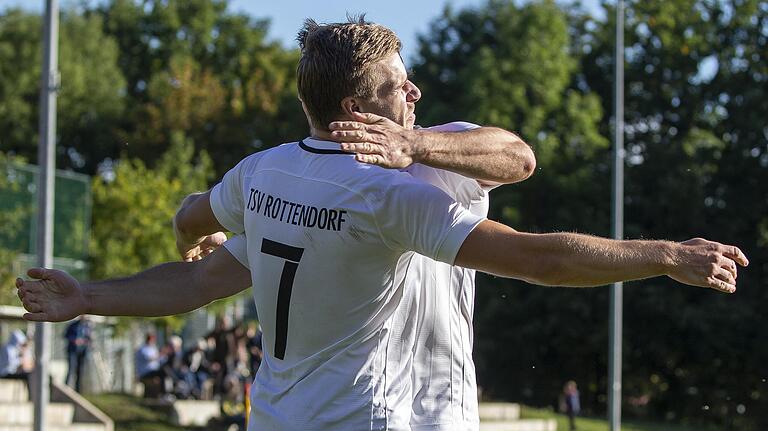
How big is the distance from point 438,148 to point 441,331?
1.85ft

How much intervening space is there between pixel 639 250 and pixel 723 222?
42.9 meters

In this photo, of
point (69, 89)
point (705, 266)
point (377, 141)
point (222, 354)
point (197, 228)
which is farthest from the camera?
point (69, 89)

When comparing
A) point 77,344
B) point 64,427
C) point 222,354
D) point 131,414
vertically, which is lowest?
point 131,414

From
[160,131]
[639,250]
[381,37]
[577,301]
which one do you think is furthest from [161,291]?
[160,131]

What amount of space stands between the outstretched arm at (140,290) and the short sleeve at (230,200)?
3.9 inches

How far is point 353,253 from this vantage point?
3.62 m

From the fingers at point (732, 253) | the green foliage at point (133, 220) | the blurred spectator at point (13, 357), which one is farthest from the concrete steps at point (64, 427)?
the green foliage at point (133, 220)

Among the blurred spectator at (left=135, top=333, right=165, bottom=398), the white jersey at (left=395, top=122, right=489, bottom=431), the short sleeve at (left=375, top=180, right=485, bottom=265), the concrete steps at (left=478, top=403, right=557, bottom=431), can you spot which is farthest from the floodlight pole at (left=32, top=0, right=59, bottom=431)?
the concrete steps at (left=478, top=403, right=557, bottom=431)

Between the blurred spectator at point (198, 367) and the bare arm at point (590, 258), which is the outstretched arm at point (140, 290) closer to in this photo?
the bare arm at point (590, 258)

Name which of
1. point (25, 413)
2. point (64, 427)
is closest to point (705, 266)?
point (25, 413)

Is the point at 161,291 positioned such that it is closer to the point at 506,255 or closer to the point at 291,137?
the point at 506,255

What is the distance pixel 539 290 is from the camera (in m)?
45.3

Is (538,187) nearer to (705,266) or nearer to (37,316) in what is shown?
(37,316)

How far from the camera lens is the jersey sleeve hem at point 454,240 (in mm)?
3434
